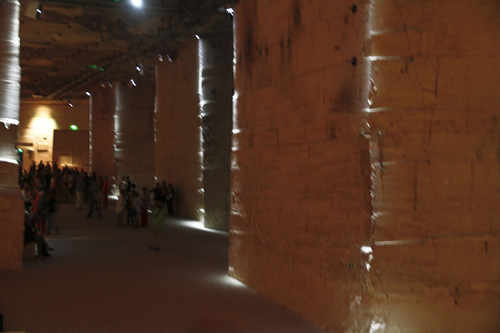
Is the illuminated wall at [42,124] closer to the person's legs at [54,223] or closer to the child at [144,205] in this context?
the child at [144,205]

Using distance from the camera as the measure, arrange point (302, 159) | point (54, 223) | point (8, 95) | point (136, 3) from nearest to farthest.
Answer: point (302, 159)
point (8, 95)
point (136, 3)
point (54, 223)

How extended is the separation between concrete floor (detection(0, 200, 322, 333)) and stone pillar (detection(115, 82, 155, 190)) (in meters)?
13.2

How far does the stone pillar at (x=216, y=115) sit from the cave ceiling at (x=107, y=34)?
0.77 metres

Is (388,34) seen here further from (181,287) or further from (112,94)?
(112,94)

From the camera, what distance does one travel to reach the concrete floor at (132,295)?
6.39 metres

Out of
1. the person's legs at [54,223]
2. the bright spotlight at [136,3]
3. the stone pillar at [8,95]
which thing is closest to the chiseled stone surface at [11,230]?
the stone pillar at [8,95]

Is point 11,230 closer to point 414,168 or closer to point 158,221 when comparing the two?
point 158,221

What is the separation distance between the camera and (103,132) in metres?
28.5

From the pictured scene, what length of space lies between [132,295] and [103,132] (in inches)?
874

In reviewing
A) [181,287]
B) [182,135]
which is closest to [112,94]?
[182,135]

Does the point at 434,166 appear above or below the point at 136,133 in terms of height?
below

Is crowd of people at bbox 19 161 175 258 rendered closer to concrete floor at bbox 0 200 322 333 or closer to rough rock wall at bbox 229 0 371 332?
concrete floor at bbox 0 200 322 333

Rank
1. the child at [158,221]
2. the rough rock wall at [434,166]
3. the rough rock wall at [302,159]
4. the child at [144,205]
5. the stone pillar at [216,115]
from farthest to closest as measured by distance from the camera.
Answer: the stone pillar at [216,115], the child at [144,205], the child at [158,221], the rough rock wall at [302,159], the rough rock wall at [434,166]

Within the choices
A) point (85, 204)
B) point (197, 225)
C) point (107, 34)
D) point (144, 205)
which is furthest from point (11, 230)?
point (85, 204)
